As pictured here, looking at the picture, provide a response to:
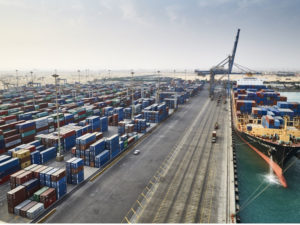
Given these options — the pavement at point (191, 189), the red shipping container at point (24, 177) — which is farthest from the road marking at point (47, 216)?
the pavement at point (191, 189)

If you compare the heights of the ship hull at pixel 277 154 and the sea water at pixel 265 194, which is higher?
the ship hull at pixel 277 154

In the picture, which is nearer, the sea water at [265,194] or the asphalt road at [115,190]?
the asphalt road at [115,190]

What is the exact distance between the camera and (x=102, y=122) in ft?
204

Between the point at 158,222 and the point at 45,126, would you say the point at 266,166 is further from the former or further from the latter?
the point at 45,126

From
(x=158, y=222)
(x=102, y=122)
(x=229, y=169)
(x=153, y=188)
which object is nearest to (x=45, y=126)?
(x=102, y=122)

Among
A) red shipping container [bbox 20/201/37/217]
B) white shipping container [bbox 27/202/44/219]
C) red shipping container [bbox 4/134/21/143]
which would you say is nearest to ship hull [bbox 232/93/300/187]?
white shipping container [bbox 27/202/44/219]

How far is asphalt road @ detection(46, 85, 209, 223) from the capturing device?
1061 inches

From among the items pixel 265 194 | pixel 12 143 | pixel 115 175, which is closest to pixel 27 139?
pixel 12 143

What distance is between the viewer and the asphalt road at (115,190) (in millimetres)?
26953

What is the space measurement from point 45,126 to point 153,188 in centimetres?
3679

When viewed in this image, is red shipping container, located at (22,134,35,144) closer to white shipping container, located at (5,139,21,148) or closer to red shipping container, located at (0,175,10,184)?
white shipping container, located at (5,139,21,148)

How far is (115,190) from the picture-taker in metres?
32.7

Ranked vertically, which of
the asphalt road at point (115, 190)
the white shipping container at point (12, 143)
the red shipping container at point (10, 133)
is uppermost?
the red shipping container at point (10, 133)

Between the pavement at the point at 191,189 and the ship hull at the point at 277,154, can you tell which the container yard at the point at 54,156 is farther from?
the ship hull at the point at 277,154
